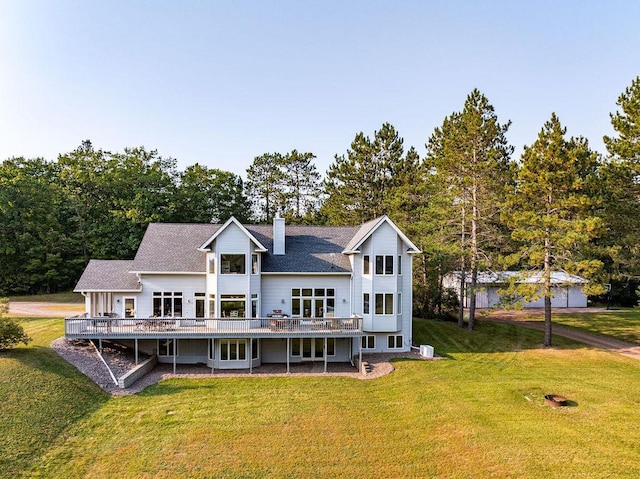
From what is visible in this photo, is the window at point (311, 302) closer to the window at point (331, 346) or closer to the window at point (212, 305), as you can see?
the window at point (331, 346)

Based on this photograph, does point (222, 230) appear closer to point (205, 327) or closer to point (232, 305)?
point (232, 305)

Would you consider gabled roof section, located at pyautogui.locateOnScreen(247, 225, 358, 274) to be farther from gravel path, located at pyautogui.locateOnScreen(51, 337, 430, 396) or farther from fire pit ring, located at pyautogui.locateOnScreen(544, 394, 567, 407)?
fire pit ring, located at pyautogui.locateOnScreen(544, 394, 567, 407)

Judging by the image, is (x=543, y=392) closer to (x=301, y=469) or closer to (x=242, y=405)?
(x=301, y=469)

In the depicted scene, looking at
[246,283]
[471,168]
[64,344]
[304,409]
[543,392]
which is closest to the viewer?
[304,409]

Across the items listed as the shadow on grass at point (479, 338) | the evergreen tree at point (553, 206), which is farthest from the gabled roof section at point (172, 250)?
the evergreen tree at point (553, 206)

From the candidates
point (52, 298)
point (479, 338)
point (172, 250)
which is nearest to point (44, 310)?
point (52, 298)

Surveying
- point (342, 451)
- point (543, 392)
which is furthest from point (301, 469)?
point (543, 392)
